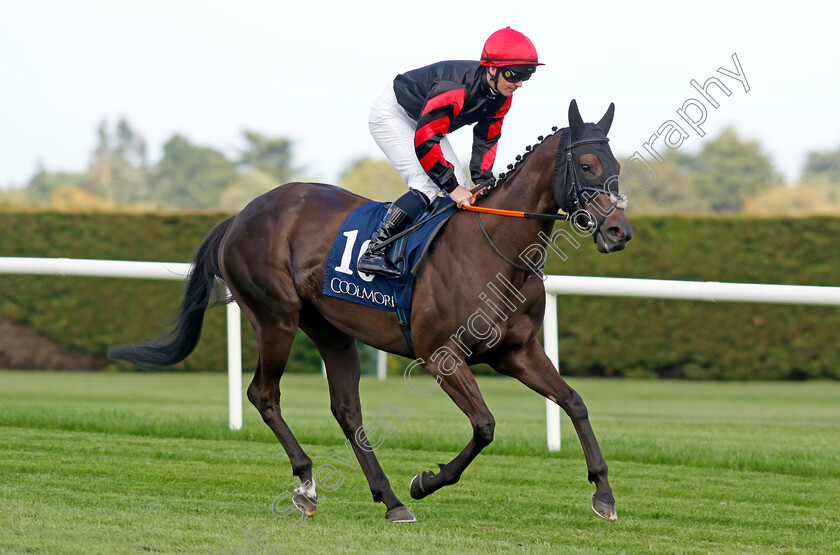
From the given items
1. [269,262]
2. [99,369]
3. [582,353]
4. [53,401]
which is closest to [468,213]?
[269,262]

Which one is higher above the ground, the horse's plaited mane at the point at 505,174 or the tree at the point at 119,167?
the horse's plaited mane at the point at 505,174

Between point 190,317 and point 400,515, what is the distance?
1.84 m

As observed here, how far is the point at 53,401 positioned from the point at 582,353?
700cm

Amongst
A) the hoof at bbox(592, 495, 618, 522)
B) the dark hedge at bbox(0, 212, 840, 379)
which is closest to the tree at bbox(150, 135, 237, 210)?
the dark hedge at bbox(0, 212, 840, 379)

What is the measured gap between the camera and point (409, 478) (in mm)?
5109

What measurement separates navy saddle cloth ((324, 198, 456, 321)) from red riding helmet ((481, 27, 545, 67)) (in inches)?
26.0

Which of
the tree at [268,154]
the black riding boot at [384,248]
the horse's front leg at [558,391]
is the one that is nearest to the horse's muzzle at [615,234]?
the horse's front leg at [558,391]

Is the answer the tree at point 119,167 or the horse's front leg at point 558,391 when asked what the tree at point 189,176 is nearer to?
the tree at point 119,167

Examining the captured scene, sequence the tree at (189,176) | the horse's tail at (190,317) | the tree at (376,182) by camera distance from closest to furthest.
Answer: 1. the horse's tail at (190,317)
2. the tree at (376,182)
3. the tree at (189,176)

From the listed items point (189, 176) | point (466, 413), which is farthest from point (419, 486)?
point (189, 176)

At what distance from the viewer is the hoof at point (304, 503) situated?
4.25 metres

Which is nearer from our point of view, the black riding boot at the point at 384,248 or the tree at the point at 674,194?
the black riding boot at the point at 384,248

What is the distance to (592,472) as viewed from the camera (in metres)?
4.00

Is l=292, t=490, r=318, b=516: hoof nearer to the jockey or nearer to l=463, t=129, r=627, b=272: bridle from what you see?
the jockey
